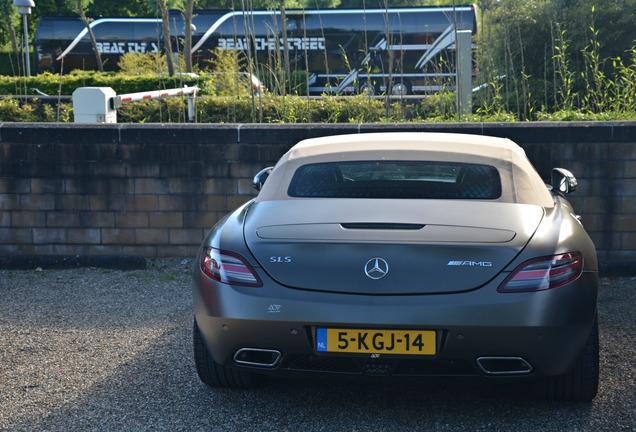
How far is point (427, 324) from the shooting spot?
3.91 metres

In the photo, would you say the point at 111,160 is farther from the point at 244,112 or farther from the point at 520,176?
the point at 520,176

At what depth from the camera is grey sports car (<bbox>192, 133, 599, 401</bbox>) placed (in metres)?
3.95

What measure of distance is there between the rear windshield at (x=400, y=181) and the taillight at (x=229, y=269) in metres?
0.64

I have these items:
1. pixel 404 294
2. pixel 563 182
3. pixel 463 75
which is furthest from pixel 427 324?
pixel 463 75

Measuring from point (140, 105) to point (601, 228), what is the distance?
646cm

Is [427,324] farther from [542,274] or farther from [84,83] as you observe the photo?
[84,83]

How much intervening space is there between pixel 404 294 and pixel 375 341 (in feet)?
0.75

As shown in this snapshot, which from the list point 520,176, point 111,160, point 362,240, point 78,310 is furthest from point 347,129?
point 362,240

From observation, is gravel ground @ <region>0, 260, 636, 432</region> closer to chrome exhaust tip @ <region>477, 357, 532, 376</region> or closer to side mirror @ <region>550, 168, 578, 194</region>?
chrome exhaust tip @ <region>477, 357, 532, 376</region>

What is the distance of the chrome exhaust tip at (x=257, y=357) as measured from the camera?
4125 mm

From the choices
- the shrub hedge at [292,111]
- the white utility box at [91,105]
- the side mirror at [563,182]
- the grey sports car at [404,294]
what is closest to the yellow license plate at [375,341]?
the grey sports car at [404,294]

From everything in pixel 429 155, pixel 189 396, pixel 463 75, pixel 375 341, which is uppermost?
pixel 463 75

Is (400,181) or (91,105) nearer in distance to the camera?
(400,181)

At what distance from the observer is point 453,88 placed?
11.3m
